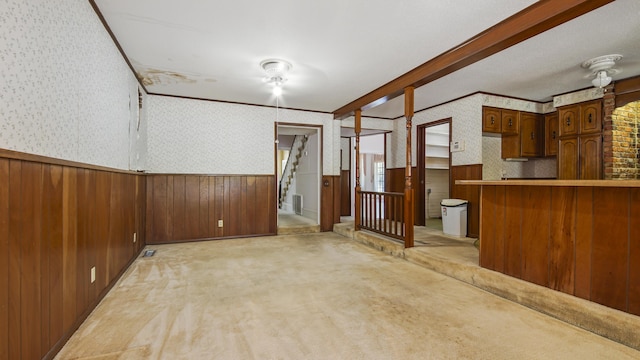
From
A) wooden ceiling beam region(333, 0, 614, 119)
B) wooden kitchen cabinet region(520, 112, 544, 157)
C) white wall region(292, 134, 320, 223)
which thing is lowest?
white wall region(292, 134, 320, 223)

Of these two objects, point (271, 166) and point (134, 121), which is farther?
point (271, 166)

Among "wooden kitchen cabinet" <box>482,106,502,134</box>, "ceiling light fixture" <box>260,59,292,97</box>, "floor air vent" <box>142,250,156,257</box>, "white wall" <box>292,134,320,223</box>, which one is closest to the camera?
"ceiling light fixture" <box>260,59,292,97</box>

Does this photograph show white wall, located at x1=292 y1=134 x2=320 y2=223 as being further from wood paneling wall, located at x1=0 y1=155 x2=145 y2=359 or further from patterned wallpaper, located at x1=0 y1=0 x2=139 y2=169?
wood paneling wall, located at x1=0 y1=155 x2=145 y2=359

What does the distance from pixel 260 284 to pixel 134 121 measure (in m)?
2.75

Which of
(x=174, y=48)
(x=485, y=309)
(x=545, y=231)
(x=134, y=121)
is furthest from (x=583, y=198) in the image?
(x=134, y=121)

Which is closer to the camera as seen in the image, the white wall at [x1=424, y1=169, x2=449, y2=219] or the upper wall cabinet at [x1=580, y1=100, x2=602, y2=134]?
the upper wall cabinet at [x1=580, y1=100, x2=602, y2=134]

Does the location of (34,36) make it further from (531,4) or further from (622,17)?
(622,17)

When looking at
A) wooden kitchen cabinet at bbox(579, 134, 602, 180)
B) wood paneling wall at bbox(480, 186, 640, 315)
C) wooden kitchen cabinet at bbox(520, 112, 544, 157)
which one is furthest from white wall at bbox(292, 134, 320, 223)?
wooden kitchen cabinet at bbox(579, 134, 602, 180)

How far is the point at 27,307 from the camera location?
1.48 meters

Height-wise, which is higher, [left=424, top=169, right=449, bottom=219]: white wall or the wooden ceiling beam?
the wooden ceiling beam

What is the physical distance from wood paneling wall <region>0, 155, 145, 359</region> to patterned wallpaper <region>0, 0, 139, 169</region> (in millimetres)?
148

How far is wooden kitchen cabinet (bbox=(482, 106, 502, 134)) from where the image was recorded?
461cm

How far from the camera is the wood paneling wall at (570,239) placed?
197 centimetres

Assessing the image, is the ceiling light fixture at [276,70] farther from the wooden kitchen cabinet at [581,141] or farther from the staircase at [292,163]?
the wooden kitchen cabinet at [581,141]
